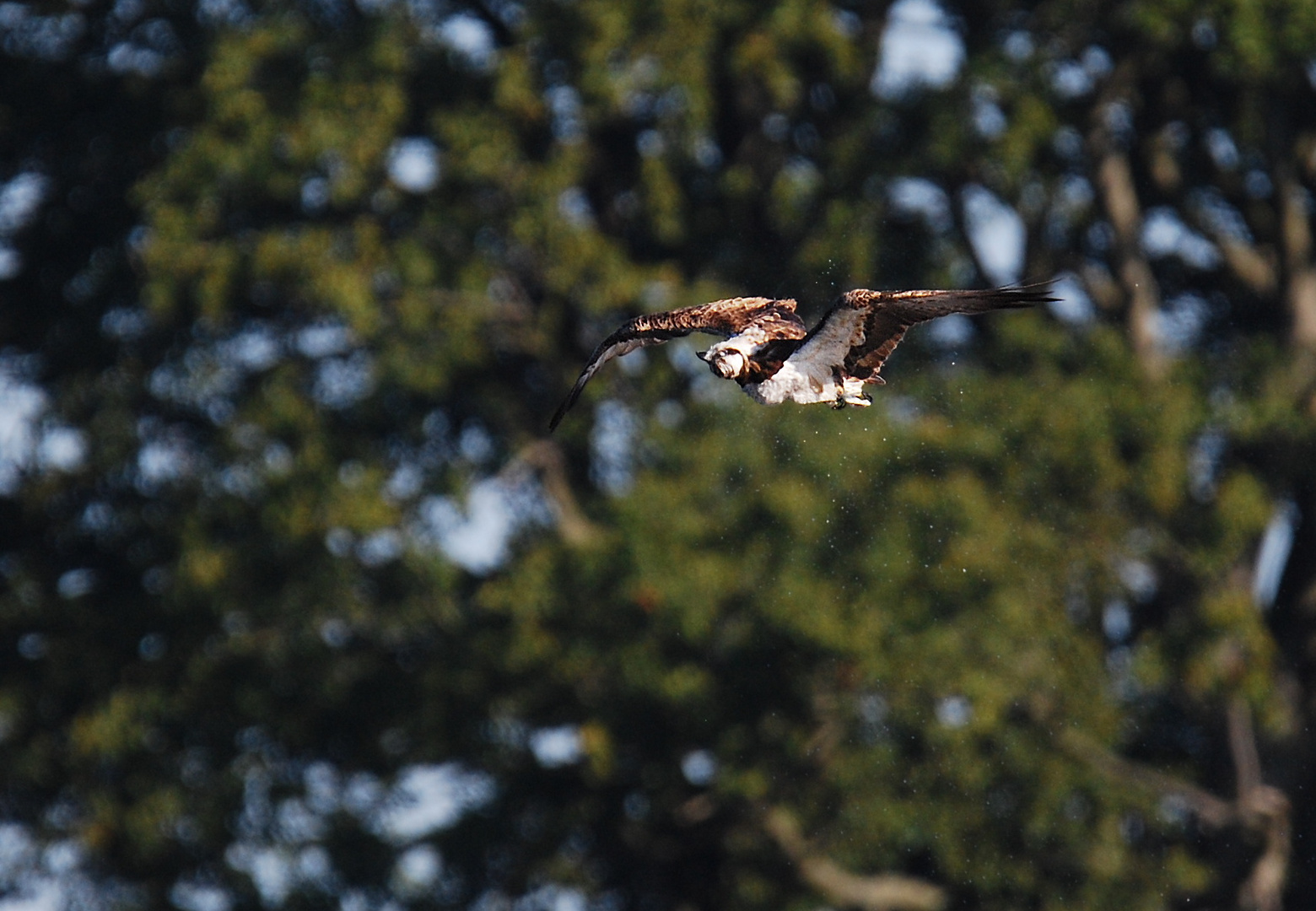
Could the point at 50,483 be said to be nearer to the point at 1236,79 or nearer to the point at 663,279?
the point at 663,279

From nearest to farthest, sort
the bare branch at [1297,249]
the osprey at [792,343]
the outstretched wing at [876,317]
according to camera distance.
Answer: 1. the outstretched wing at [876,317]
2. the osprey at [792,343]
3. the bare branch at [1297,249]

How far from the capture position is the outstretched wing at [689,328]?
304 inches

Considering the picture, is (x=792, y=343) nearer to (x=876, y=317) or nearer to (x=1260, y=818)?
(x=876, y=317)

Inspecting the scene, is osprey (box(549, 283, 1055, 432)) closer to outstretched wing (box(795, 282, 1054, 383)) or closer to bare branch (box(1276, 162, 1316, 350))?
outstretched wing (box(795, 282, 1054, 383))

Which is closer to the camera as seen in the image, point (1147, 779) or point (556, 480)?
point (1147, 779)

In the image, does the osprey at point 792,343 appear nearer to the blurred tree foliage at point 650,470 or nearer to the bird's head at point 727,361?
the bird's head at point 727,361

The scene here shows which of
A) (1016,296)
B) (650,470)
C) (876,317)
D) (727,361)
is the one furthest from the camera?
(650,470)

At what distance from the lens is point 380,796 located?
15570mm

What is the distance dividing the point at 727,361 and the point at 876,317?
578 millimetres

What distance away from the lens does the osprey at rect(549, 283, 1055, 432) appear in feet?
24.1

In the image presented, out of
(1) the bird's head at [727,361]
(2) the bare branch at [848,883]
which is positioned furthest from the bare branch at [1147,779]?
(1) the bird's head at [727,361]

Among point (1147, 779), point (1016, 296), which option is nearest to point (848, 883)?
point (1147, 779)

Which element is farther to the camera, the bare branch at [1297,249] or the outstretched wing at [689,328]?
the bare branch at [1297,249]

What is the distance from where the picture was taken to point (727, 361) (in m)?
7.61
